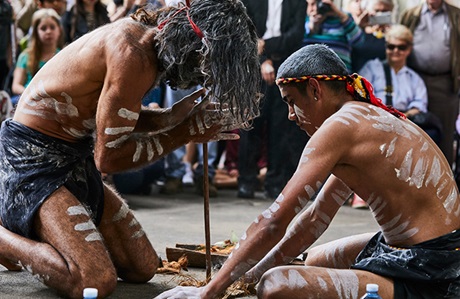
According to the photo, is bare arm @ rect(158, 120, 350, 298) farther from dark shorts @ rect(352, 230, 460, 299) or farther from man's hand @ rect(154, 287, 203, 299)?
dark shorts @ rect(352, 230, 460, 299)

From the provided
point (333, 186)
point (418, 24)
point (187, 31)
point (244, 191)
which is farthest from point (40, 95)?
point (418, 24)

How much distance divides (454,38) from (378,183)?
5730 millimetres

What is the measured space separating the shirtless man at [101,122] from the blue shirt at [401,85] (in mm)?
4474

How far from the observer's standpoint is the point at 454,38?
891cm

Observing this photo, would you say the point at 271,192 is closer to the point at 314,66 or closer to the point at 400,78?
the point at 400,78

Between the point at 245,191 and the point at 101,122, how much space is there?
15.6 ft

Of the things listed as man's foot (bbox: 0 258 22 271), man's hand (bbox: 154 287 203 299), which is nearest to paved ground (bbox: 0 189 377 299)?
man's foot (bbox: 0 258 22 271)

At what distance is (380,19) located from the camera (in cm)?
911

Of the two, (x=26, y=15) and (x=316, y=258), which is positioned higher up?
(x=26, y=15)

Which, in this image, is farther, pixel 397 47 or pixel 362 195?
pixel 397 47

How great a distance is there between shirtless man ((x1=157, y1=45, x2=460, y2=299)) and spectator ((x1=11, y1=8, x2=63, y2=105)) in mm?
4767

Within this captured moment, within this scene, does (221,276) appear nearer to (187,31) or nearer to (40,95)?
(187,31)

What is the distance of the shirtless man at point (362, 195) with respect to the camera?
3.46 metres

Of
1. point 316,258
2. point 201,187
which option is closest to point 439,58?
point 201,187
